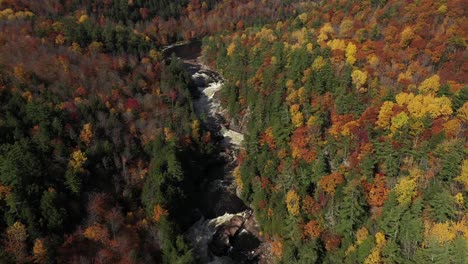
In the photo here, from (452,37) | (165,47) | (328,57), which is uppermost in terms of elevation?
(452,37)

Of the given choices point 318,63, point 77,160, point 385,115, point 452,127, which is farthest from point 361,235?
point 77,160

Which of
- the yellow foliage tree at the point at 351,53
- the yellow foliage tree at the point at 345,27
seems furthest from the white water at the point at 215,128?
the yellow foliage tree at the point at 345,27

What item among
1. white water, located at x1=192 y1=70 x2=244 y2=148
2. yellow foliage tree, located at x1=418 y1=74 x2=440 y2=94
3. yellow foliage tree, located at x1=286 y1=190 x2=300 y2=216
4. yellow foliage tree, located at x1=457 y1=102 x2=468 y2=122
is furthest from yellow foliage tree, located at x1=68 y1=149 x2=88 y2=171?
yellow foliage tree, located at x1=457 y1=102 x2=468 y2=122

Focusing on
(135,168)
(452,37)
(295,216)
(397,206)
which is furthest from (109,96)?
(452,37)

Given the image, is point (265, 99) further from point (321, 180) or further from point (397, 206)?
point (397, 206)

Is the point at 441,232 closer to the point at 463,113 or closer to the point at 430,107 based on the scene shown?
the point at 463,113

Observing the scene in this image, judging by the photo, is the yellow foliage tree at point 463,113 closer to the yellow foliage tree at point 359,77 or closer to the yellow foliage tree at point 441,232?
the yellow foliage tree at point 359,77
